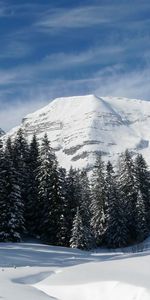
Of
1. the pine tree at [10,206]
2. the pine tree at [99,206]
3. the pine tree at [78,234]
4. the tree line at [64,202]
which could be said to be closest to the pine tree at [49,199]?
the tree line at [64,202]

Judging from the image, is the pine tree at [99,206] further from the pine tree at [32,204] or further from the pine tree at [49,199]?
the pine tree at [49,199]

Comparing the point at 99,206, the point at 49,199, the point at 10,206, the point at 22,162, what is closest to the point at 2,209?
the point at 10,206

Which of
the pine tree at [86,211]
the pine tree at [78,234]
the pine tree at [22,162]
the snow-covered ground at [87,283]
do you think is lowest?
the snow-covered ground at [87,283]

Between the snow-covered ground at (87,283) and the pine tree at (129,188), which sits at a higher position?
the pine tree at (129,188)

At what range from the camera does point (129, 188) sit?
58938 mm

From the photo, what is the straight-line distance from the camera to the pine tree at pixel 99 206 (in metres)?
54.2

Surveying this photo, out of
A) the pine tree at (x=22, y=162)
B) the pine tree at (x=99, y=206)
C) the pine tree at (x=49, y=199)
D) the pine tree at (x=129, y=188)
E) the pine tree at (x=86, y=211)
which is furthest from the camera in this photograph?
the pine tree at (x=129, y=188)

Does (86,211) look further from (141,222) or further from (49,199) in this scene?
(49,199)

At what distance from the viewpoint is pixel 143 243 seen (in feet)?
173

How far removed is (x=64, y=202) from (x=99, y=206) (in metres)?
9.29

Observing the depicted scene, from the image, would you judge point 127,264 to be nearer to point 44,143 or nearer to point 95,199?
point 44,143

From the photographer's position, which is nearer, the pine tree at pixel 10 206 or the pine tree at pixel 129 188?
the pine tree at pixel 10 206

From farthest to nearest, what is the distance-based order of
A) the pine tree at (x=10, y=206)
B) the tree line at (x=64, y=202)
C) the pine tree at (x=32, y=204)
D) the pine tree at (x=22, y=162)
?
the pine tree at (x=22, y=162) < the pine tree at (x=32, y=204) < the tree line at (x=64, y=202) < the pine tree at (x=10, y=206)

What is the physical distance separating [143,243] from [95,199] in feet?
25.7
